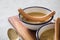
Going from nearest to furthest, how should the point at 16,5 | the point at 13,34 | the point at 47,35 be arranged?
the point at 47,35 < the point at 13,34 < the point at 16,5

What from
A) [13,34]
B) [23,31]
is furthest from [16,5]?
[23,31]

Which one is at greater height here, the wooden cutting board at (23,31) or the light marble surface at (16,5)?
the wooden cutting board at (23,31)

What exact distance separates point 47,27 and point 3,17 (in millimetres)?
1047

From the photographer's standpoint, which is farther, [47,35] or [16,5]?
[16,5]

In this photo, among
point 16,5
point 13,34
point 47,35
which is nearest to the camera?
point 47,35

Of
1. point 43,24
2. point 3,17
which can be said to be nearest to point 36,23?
point 43,24

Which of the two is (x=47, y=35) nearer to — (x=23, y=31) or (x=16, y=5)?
(x=23, y=31)

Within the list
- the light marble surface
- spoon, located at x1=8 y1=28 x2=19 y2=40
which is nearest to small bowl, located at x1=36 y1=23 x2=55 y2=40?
spoon, located at x1=8 y1=28 x2=19 y2=40

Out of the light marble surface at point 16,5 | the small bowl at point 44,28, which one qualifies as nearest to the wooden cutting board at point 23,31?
the small bowl at point 44,28

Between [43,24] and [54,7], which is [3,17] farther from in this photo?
[43,24]

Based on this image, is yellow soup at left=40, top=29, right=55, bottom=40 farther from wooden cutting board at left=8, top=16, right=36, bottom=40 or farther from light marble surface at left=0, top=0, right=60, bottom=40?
light marble surface at left=0, top=0, right=60, bottom=40

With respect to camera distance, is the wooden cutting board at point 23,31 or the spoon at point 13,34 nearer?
the wooden cutting board at point 23,31

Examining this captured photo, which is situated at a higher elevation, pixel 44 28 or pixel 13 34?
pixel 44 28

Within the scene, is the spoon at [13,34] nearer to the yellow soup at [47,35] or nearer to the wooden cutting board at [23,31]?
the wooden cutting board at [23,31]
